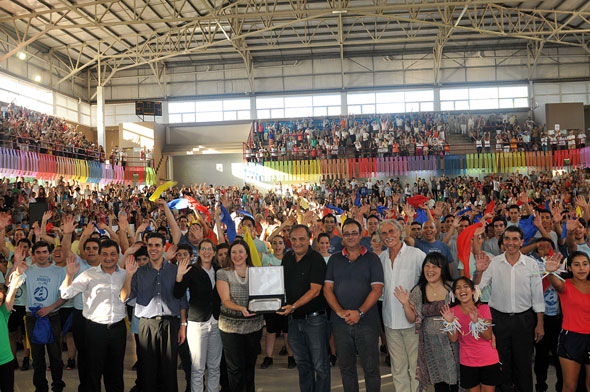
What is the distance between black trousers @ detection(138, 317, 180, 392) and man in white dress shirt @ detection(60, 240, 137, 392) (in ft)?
0.81

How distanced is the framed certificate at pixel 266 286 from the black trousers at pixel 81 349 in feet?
5.84

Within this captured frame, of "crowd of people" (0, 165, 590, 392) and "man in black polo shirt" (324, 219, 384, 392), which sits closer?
"crowd of people" (0, 165, 590, 392)

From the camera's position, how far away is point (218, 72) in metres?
33.0

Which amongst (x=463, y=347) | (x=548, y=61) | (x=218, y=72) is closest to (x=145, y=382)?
(x=463, y=347)

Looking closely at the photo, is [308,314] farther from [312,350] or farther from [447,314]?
[447,314]

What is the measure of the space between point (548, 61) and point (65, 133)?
85.9ft

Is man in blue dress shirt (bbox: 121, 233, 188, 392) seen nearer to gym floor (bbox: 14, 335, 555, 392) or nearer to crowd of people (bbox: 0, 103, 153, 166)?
gym floor (bbox: 14, 335, 555, 392)

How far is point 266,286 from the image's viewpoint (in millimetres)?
4734

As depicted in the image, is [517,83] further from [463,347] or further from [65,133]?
[463,347]

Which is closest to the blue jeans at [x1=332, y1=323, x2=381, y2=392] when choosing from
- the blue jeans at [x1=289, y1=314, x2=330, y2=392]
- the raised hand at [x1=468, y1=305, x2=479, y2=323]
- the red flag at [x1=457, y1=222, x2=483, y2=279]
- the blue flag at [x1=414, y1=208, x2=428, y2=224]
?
the blue jeans at [x1=289, y1=314, x2=330, y2=392]

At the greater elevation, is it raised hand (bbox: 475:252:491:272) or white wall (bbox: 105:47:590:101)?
white wall (bbox: 105:47:590:101)

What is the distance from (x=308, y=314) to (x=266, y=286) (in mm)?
571

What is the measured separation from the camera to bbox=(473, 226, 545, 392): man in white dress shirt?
507cm

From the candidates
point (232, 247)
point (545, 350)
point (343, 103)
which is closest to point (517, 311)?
point (545, 350)
